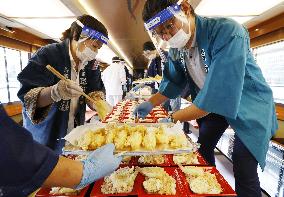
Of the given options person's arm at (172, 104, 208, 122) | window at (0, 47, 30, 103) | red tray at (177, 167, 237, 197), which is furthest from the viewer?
window at (0, 47, 30, 103)

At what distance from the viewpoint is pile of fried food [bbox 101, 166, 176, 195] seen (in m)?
1.42

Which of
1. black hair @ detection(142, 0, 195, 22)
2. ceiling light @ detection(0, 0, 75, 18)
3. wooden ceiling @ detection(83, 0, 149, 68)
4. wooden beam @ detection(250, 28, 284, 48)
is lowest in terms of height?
black hair @ detection(142, 0, 195, 22)

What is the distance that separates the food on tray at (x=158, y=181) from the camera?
142cm

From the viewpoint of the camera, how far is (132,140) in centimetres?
163

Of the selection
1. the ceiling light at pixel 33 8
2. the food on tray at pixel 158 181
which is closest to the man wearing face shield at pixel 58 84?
the food on tray at pixel 158 181

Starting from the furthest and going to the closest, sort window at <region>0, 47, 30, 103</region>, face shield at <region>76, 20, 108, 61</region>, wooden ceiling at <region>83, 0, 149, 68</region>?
1. window at <region>0, 47, 30, 103</region>
2. wooden ceiling at <region>83, 0, 149, 68</region>
3. face shield at <region>76, 20, 108, 61</region>

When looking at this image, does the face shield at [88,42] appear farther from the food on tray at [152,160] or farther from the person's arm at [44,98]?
the food on tray at [152,160]

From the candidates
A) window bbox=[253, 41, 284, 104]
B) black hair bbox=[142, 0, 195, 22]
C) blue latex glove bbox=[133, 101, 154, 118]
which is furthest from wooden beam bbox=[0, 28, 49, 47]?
window bbox=[253, 41, 284, 104]

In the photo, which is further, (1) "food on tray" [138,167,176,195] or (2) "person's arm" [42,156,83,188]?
(1) "food on tray" [138,167,176,195]

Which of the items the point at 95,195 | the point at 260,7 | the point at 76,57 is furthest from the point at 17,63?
the point at 95,195

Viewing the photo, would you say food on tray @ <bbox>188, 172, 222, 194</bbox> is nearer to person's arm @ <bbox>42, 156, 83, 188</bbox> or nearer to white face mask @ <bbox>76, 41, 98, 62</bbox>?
person's arm @ <bbox>42, 156, 83, 188</bbox>

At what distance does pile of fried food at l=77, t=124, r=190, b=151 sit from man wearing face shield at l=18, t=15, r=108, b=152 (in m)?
0.55

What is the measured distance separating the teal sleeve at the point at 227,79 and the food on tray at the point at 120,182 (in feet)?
2.26

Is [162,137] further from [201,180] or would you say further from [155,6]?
[155,6]
